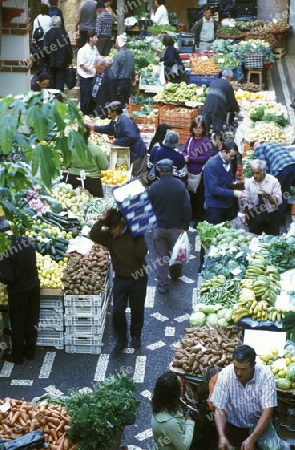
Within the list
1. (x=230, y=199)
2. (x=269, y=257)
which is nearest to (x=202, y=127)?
(x=230, y=199)

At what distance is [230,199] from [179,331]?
6.95ft

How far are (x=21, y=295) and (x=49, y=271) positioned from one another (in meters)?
0.69

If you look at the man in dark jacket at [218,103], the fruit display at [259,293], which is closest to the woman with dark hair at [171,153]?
the fruit display at [259,293]

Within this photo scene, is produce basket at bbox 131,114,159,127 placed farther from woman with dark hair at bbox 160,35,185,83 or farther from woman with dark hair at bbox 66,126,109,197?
woman with dark hair at bbox 66,126,109,197

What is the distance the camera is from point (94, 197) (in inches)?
476

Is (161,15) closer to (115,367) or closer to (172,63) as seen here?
(172,63)

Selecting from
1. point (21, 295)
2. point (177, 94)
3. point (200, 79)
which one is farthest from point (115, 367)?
point (200, 79)

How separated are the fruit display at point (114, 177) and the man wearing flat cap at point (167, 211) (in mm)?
2159

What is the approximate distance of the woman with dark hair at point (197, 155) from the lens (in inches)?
484

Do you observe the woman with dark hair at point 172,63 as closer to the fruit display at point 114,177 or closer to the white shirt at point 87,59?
the white shirt at point 87,59

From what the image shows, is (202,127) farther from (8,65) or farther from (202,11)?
(202,11)

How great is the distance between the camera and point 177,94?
16875 millimetres

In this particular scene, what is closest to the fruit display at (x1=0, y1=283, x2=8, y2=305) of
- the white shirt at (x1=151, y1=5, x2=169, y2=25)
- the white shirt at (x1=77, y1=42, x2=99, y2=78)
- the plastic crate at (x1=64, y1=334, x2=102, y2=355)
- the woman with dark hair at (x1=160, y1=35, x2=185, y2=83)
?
the plastic crate at (x1=64, y1=334, x2=102, y2=355)

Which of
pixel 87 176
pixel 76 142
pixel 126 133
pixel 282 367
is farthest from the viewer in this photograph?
pixel 126 133
